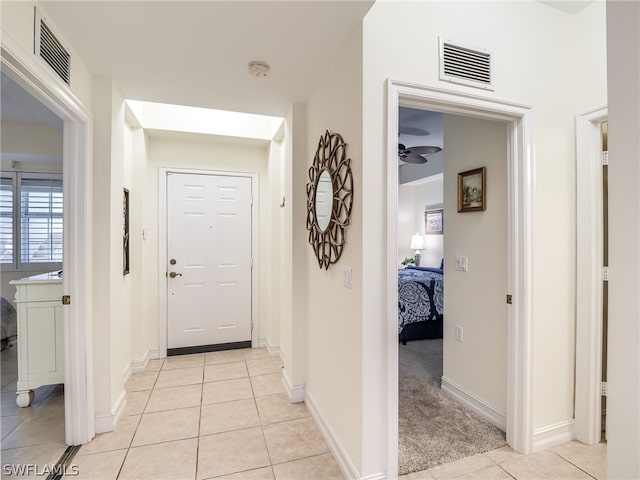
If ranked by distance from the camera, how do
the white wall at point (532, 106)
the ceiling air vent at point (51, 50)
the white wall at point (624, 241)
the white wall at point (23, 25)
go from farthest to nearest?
the white wall at point (532, 106), the ceiling air vent at point (51, 50), the white wall at point (23, 25), the white wall at point (624, 241)

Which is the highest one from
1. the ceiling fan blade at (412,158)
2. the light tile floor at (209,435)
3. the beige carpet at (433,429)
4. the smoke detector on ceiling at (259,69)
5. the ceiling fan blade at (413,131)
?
the ceiling fan blade at (413,131)

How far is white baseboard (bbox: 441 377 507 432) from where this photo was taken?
2.19m

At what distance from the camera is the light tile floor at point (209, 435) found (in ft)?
6.00

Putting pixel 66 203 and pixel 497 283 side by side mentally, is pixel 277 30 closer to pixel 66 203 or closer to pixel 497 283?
pixel 66 203

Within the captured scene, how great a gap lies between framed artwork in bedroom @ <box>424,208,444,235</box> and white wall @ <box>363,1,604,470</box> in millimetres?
4273

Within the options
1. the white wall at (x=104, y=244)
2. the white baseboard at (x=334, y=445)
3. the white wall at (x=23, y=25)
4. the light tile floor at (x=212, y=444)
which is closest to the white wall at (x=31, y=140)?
the white wall at (x=104, y=244)

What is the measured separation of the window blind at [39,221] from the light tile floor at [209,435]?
2.32 metres

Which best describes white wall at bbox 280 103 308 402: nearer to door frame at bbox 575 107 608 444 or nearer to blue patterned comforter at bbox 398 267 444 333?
blue patterned comforter at bbox 398 267 444 333

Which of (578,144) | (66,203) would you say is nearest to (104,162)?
(66,203)

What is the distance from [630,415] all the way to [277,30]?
2.01m

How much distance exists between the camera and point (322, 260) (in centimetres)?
221

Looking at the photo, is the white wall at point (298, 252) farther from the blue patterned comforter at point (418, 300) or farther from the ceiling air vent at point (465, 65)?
the blue patterned comforter at point (418, 300)

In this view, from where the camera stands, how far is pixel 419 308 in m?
3.98

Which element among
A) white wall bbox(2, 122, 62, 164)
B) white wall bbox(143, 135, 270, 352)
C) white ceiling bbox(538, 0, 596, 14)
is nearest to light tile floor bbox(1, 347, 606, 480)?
white wall bbox(143, 135, 270, 352)
